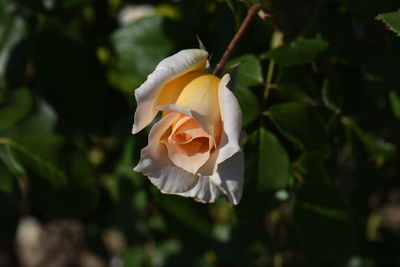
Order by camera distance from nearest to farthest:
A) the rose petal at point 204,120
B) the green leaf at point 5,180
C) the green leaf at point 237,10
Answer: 1. the rose petal at point 204,120
2. the green leaf at point 237,10
3. the green leaf at point 5,180

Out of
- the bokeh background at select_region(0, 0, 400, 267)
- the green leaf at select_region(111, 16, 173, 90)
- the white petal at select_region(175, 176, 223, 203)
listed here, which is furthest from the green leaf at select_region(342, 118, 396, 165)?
the white petal at select_region(175, 176, 223, 203)

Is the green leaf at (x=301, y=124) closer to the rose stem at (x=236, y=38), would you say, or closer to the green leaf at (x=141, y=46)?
the rose stem at (x=236, y=38)

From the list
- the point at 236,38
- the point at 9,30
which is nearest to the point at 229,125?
the point at 236,38

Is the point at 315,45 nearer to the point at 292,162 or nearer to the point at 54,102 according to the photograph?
the point at 292,162

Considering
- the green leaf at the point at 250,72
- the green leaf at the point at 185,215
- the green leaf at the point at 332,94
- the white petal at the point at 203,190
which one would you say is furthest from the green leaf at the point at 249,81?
the green leaf at the point at 185,215

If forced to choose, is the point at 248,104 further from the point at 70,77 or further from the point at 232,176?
the point at 70,77

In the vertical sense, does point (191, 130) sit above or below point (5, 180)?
above
